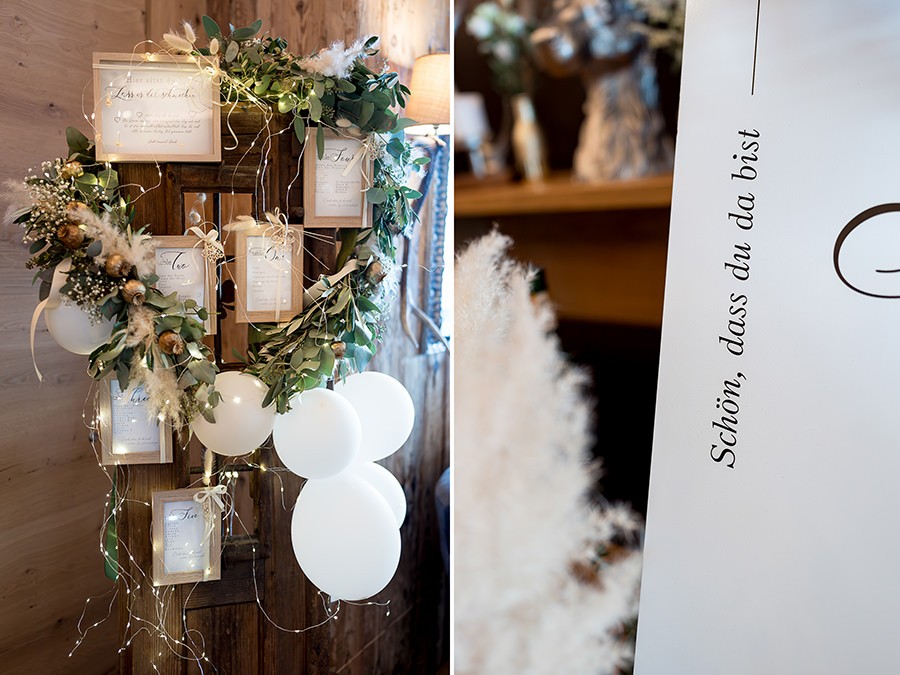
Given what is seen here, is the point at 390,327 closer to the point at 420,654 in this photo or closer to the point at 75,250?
the point at 75,250

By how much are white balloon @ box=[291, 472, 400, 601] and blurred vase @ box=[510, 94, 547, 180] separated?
813 millimetres

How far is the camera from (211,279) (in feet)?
4.38

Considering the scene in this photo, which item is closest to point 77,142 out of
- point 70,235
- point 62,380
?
point 70,235

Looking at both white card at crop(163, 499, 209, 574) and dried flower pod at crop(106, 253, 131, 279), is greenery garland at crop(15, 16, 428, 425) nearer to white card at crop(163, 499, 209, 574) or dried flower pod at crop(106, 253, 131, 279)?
dried flower pod at crop(106, 253, 131, 279)

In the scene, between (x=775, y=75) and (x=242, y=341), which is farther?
(x=242, y=341)

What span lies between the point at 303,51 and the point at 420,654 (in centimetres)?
224

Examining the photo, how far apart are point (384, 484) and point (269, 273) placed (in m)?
0.54

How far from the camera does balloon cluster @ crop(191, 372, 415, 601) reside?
130 cm

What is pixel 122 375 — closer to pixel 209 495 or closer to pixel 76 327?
pixel 76 327

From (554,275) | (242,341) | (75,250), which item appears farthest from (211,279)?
(242,341)

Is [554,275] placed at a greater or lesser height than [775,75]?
lesser

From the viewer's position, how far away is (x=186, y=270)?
1.32 meters

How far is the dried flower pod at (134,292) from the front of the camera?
1224mm

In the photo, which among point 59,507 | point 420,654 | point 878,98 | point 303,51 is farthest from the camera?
point 420,654
